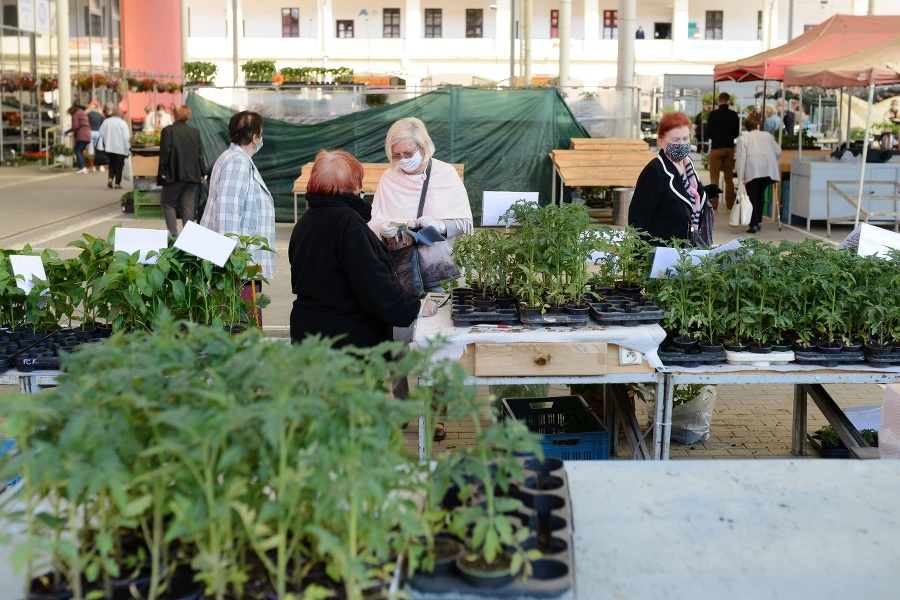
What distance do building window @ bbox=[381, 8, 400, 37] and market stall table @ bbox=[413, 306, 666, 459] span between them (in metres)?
46.2

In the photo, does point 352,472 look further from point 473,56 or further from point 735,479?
point 473,56

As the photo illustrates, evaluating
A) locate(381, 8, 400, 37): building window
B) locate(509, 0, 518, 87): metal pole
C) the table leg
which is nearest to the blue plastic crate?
the table leg

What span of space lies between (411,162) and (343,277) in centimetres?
112

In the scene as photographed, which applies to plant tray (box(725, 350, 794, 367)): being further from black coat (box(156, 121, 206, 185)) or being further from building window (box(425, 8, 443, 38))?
building window (box(425, 8, 443, 38))

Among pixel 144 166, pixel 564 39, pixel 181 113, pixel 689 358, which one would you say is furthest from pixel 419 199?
pixel 564 39

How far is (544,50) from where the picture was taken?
47.4m

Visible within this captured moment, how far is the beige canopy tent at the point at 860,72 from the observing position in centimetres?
1200

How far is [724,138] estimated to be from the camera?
51.6ft

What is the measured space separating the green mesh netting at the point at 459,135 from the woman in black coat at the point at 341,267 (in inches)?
394


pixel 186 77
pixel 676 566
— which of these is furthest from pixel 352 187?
pixel 186 77

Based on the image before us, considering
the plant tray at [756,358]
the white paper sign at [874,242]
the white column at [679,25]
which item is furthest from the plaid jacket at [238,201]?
the white column at [679,25]

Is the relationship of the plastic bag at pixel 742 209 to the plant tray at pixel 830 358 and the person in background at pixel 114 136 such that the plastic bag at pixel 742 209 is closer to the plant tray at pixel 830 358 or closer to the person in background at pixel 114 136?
the plant tray at pixel 830 358

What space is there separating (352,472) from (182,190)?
11084mm

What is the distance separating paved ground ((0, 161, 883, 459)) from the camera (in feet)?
18.4
